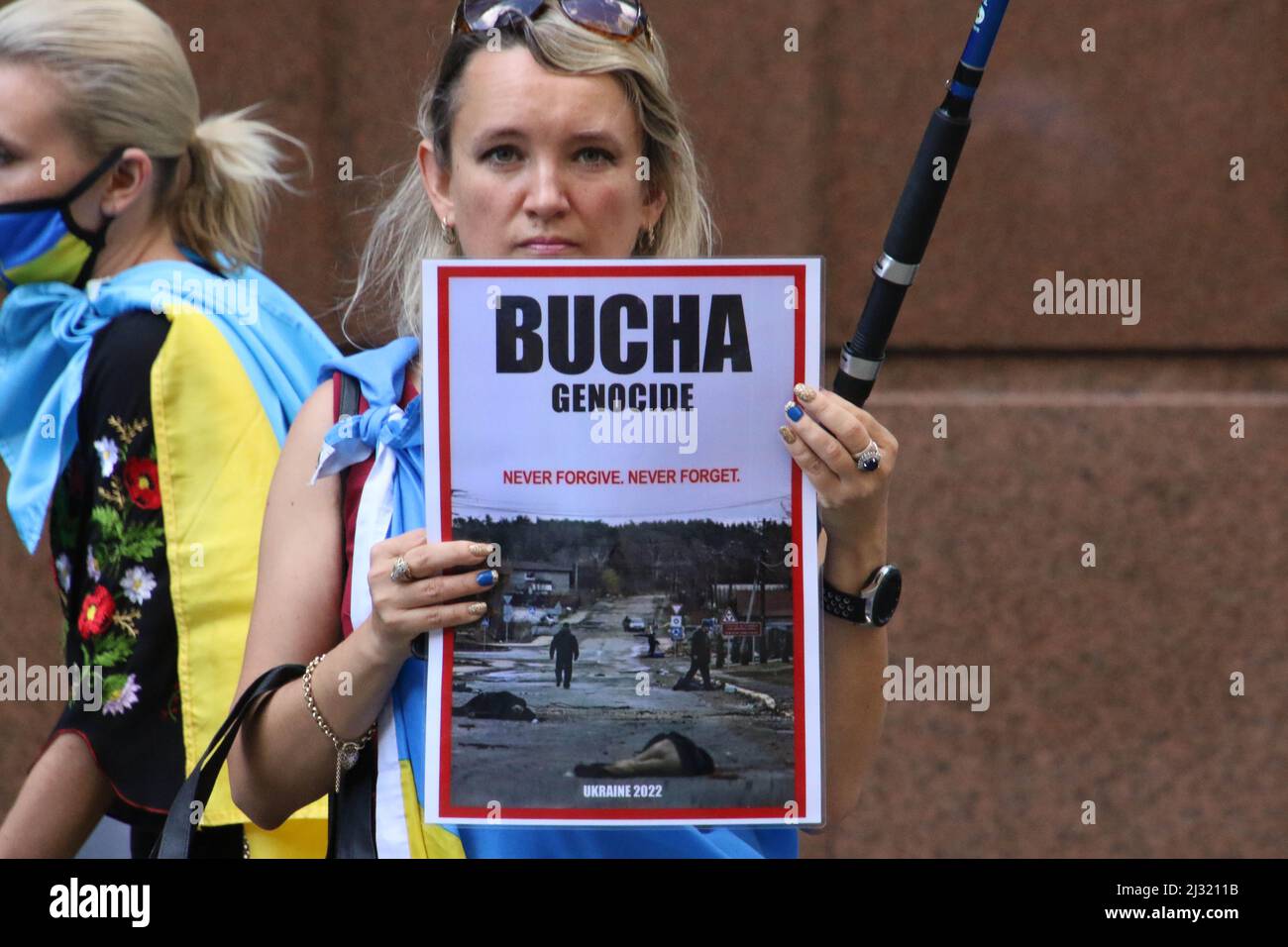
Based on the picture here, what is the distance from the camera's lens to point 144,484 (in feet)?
9.05

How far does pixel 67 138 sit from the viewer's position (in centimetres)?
312

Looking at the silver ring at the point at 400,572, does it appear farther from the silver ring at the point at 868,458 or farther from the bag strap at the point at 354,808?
the silver ring at the point at 868,458

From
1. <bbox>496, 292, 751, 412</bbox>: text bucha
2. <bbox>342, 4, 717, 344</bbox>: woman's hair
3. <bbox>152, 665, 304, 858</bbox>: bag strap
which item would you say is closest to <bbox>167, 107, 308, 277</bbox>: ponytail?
<bbox>342, 4, 717, 344</bbox>: woman's hair

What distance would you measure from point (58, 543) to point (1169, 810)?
3.22 m

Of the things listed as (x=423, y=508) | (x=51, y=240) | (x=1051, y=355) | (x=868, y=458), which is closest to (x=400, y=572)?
(x=423, y=508)

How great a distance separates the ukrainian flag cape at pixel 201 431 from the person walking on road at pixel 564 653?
924mm

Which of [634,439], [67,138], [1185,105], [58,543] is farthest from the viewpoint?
[1185,105]

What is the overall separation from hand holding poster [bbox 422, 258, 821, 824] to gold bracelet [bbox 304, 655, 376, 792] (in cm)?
17

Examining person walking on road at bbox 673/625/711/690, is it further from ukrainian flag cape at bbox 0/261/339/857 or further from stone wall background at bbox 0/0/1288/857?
stone wall background at bbox 0/0/1288/857

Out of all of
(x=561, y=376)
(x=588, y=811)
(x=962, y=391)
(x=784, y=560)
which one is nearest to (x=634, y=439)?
(x=561, y=376)

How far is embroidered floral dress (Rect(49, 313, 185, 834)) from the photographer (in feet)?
9.02

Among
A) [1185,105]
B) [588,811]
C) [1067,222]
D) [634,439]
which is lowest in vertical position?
[588,811]
